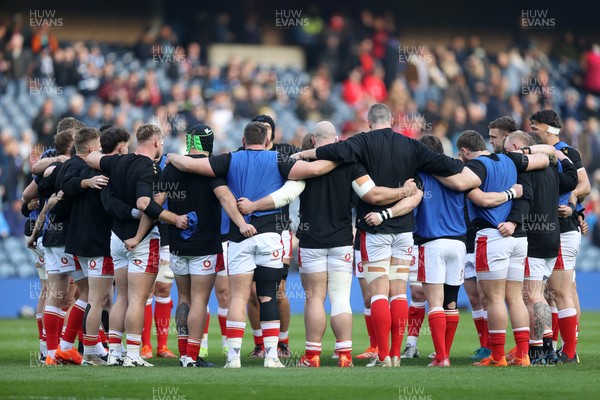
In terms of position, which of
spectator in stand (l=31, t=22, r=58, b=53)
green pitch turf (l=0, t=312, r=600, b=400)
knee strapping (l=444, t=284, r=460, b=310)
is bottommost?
green pitch turf (l=0, t=312, r=600, b=400)

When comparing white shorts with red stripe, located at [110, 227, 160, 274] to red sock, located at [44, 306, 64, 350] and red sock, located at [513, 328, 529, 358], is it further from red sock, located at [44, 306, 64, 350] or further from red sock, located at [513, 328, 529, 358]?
red sock, located at [513, 328, 529, 358]

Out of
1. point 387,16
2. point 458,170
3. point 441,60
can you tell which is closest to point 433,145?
point 458,170

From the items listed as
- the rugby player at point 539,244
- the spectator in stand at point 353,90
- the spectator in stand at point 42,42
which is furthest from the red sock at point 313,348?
the spectator in stand at point 353,90

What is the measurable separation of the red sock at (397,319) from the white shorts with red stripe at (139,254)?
2.57 metres

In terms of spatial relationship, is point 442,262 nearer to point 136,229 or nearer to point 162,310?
point 136,229

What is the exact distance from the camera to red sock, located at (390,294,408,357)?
10984mm

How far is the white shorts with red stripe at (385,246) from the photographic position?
35.9 ft

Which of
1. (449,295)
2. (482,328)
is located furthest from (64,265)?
(482,328)

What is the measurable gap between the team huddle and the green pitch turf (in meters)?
0.51

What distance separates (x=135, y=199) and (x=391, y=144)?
2769 millimetres

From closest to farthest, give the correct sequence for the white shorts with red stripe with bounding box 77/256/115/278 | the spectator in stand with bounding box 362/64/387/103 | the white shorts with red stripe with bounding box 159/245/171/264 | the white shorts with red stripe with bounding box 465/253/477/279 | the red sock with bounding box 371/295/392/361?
1. the red sock with bounding box 371/295/392/361
2. the white shorts with red stripe with bounding box 77/256/115/278
3. the white shorts with red stripe with bounding box 465/253/477/279
4. the white shorts with red stripe with bounding box 159/245/171/264
5. the spectator in stand with bounding box 362/64/387/103

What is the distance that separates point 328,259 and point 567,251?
3.02m

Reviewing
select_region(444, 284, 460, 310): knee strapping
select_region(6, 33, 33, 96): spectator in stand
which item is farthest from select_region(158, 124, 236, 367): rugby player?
select_region(6, 33, 33, 96): spectator in stand

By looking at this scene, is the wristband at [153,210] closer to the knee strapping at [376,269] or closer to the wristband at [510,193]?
the knee strapping at [376,269]
